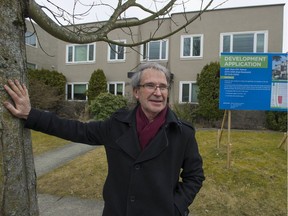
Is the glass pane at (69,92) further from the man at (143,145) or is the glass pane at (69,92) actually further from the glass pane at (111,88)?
the man at (143,145)

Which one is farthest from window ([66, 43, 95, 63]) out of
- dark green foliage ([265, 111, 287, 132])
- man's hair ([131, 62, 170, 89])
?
man's hair ([131, 62, 170, 89])

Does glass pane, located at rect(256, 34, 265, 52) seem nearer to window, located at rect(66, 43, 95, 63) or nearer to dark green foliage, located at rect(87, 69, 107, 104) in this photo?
dark green foliage, located at rect(87, 69, 107, 104)

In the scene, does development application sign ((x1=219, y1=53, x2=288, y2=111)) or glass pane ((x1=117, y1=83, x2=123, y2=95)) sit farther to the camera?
glass pane ((x1=117, y1=83, x2=123, y2=95))

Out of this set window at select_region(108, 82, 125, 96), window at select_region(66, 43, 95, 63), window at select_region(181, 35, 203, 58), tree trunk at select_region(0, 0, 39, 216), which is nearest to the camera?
tree trunk at select_region(0, 0, 39, 216)

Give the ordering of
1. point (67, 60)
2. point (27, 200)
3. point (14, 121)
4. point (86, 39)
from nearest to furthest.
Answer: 1. point (14, 121)
2. point (27, 200)
3. point (86, 39)
4. point (67, 60)

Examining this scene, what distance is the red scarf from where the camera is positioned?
2150 millimetres

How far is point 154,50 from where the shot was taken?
17.5m

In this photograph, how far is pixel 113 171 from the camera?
2.19 metres

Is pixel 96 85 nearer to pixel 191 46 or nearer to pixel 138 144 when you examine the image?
pixel 191 46

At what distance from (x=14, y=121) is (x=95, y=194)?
3489 mm

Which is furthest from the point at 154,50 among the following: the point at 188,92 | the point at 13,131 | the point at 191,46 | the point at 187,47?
the point at 13,131

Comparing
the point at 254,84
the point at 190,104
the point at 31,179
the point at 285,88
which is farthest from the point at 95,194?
the point at 190,104

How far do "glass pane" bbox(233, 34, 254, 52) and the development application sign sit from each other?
30.1 feet

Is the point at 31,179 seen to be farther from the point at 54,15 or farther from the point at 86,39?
the point at 54,15
